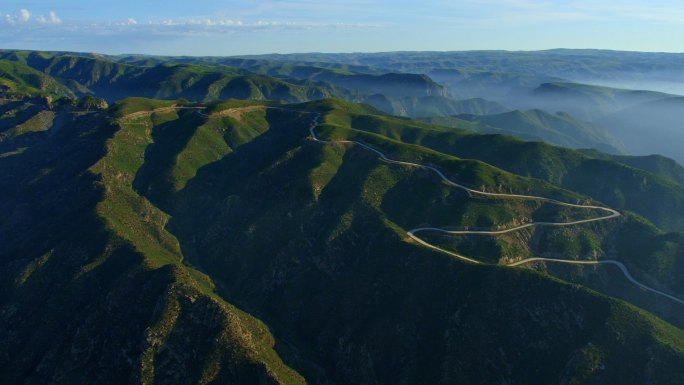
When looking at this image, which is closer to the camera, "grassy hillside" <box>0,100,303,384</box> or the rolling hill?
the rolling hill

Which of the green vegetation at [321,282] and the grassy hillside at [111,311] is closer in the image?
the green vegetation at [321,282]

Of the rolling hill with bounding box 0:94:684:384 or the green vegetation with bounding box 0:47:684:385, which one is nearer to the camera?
the rolling hill with bounding box 0:94:684:384

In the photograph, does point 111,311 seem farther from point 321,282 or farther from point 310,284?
point 321,282

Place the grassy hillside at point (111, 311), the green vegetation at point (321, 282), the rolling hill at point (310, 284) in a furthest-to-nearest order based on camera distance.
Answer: the grassy hillside at point (111, 311) → the green vegetation at point (321, 282) → the rolling hill at point (310, 284)

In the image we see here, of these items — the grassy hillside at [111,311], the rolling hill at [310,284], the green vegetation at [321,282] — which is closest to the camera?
the rolling hill at [310,284]

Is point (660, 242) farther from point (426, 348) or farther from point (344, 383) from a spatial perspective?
point (344, 383)

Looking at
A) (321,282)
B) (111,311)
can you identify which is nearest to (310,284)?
(321,282)

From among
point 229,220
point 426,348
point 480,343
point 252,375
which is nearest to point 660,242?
point 480,343

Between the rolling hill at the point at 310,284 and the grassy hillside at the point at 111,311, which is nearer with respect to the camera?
the rolling hill at the point at 310,284

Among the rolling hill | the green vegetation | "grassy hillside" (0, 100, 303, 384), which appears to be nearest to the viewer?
the rolling hill

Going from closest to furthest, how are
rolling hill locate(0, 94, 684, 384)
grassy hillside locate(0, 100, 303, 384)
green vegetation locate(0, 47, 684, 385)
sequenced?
rolling hill locate(0, 94, 684, 384) < green vegetation locate(0, 47, 684, 385) < grassy hillside locate(0, 100, 303, 384)

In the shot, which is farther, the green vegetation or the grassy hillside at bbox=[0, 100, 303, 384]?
the grassy hillside at bbox=[0, 100, 303, 384]
